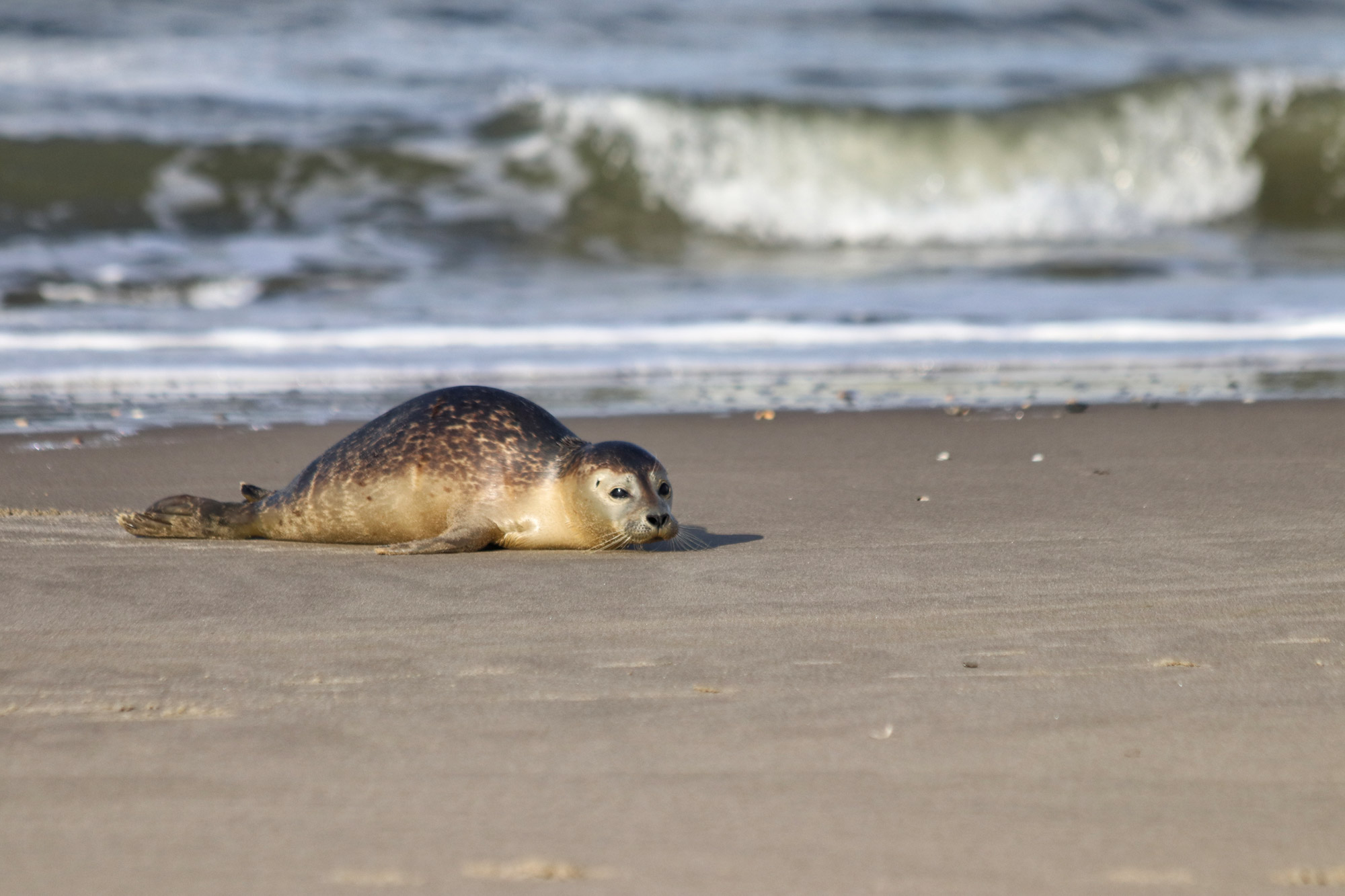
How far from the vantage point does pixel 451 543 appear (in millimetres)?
4156

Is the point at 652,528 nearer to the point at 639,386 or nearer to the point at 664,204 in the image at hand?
the point at 639,386

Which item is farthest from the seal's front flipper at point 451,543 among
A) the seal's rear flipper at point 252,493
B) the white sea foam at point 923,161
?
the white sea foam at point 923,161

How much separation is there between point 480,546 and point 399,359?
475cm

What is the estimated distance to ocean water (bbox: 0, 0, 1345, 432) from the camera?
852 cm

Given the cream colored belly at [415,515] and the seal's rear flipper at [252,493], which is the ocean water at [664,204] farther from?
the cream colored belly at [415,515]

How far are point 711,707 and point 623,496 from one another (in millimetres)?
1509

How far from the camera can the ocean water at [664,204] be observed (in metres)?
8.52

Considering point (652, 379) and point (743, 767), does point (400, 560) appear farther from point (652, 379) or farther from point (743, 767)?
point (652, 379)

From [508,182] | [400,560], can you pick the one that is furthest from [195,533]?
[508,182]

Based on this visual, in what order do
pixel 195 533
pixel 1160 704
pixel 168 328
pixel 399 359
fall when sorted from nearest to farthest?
pixel 1160 704, pixel 195 533, pixel 399 359, pixel 168 328

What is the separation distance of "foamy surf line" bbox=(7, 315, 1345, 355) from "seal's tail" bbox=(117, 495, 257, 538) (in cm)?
481

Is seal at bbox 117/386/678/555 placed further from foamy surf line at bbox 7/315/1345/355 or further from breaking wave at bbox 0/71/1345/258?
breaking wave at bbox 0/71/1345/258

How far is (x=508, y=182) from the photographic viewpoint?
1638 centimetres

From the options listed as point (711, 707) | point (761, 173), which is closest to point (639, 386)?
point (711, 707)
